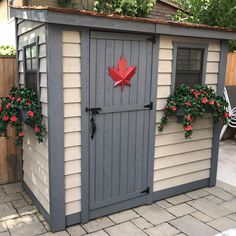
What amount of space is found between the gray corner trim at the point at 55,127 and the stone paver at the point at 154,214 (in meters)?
0.99

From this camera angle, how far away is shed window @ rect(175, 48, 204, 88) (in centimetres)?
388

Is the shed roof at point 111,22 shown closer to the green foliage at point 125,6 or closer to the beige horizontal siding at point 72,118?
the beige horizontal siding at point 72,118

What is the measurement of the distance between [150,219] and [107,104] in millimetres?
1436

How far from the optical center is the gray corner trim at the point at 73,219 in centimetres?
336

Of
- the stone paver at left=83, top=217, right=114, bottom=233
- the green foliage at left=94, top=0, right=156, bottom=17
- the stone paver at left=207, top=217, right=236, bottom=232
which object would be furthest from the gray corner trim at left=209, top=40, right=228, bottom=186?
the green foliage at left=94, top=0, right=156, bottom=17

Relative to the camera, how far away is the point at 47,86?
301 cm

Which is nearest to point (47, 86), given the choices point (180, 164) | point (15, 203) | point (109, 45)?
point (109, 45)

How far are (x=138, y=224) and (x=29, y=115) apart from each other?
5.59ft

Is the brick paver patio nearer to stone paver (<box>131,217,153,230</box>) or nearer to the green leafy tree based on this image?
stone paver (<box>131,217,153,230</box>)

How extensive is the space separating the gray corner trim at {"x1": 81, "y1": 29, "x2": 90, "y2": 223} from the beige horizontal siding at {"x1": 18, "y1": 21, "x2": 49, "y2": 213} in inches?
15.0

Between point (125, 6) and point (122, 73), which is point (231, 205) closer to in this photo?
point (122, 73)

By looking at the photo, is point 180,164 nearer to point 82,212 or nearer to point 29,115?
point 82,212

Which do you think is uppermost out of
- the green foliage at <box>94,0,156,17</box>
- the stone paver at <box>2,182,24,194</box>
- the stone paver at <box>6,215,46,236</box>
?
the green foliage at <box>94,0,156,17</box>

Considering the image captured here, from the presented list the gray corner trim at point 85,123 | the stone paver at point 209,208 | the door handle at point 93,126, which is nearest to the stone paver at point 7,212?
the gray corner trim at point 85,123
